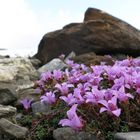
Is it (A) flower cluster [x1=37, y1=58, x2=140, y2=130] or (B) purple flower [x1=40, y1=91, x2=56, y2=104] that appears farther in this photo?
(B) purple flower [x1=40, y1=91, x2=56, y2=104]

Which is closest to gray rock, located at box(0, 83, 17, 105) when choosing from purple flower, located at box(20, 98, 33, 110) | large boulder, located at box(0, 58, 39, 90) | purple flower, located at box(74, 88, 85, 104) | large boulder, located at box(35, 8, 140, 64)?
purple flower, located at box(20, 98, 33, 110)

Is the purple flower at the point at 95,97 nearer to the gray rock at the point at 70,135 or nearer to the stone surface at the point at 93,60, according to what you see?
the gray rock at the point at 70,135

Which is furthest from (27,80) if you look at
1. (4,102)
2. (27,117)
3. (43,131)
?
(43,131)

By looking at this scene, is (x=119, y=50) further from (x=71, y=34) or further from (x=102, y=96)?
(x=102, y=96)

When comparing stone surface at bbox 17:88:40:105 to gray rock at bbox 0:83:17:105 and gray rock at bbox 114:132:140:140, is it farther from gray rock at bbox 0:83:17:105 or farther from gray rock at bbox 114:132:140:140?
gray rock at bbox 114:132:140:140

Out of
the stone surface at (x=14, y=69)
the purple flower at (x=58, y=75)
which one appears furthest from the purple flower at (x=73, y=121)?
the stone surface at (x=14, y=69)

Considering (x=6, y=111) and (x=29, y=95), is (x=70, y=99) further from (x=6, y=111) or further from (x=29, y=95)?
(x=29, y=95)

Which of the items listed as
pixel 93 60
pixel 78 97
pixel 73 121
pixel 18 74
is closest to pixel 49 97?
pixel 78 97
